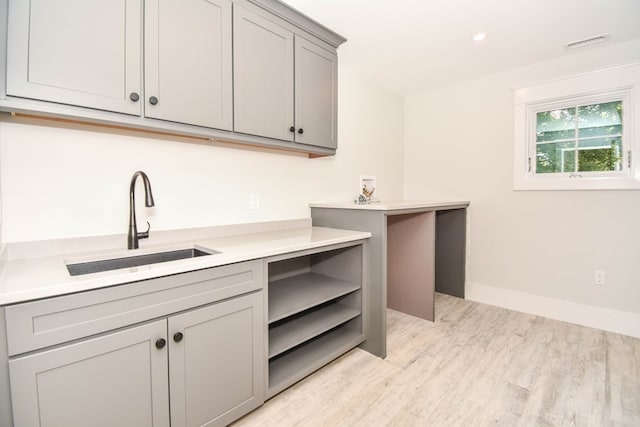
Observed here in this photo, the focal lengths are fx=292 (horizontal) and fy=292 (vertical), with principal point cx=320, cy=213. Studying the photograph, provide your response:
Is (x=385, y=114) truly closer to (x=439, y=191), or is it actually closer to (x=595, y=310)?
(x=439, y=191)

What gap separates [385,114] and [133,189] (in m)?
2.76

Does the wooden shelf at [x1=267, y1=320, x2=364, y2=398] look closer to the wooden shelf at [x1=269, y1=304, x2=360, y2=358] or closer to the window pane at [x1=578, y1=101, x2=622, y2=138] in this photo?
the wooden shelf at [x1=269, y1=304, x2=360, y2=358]

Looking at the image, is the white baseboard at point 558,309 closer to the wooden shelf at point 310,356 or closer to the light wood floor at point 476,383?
the light wood floor at point 476,383

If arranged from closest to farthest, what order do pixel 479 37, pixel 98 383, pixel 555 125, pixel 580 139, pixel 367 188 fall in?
1. pixel 98 383
2. pixel 479 37
3. pixel 580 139
4. pixel 555 125
5. pixel 367 188

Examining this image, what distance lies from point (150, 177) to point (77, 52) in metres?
0.66

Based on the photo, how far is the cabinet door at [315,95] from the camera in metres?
2.04

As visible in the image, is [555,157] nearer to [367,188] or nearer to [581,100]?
[581,100]

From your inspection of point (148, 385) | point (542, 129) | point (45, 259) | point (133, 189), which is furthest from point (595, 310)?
point (45, 259)

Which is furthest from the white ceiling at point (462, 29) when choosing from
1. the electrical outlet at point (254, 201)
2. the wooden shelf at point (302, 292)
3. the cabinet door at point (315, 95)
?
the wooden shelf at point (302, 292)

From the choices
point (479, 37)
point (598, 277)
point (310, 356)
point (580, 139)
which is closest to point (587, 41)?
point (580, 139)

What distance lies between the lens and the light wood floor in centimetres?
152

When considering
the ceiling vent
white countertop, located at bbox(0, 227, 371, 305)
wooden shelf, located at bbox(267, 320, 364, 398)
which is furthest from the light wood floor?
the ceiling vent

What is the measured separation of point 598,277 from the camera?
253 centimetres

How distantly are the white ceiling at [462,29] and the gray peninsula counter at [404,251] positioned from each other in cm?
131
